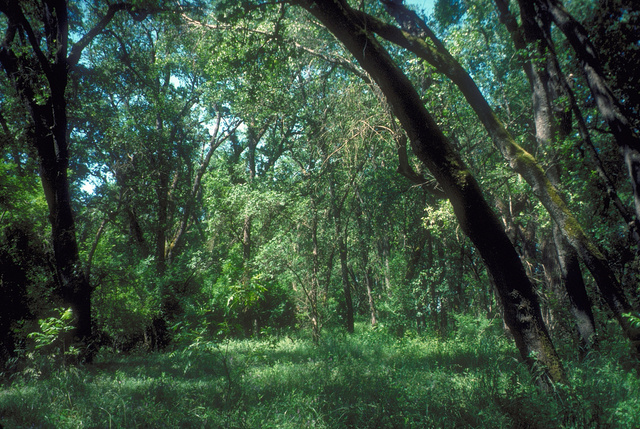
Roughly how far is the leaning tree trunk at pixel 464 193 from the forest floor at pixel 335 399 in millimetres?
423

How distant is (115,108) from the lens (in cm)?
1611

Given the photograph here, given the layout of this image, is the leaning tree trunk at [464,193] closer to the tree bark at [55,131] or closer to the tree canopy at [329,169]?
the tree canopy at [329,169]

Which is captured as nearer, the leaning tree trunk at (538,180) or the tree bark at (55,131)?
the leaning tree trunk at (538,180)

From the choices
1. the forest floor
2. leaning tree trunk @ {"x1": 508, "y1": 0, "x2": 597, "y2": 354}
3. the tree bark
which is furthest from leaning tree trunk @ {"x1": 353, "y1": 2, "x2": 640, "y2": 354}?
the tree bark

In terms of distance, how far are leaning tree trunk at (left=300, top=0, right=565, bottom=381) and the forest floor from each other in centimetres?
42

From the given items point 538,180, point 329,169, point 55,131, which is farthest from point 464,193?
point 55,131

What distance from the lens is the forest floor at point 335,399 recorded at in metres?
3.33

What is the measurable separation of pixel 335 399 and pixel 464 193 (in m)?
2.95

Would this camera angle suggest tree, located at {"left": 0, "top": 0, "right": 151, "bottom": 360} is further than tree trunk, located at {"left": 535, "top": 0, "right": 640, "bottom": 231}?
Yes

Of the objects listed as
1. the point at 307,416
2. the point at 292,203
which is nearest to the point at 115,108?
the point at 292,203

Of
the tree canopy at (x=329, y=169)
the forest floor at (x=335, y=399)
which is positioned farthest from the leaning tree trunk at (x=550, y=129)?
the forest floor at (x=335, y=399)

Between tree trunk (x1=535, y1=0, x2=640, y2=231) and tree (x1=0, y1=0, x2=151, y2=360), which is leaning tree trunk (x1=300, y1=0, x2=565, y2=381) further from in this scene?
tree (x1=0, y1=0, x2=151, y2=360)

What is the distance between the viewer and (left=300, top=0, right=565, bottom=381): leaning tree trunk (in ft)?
13.3

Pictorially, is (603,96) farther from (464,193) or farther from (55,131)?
(55,131)
